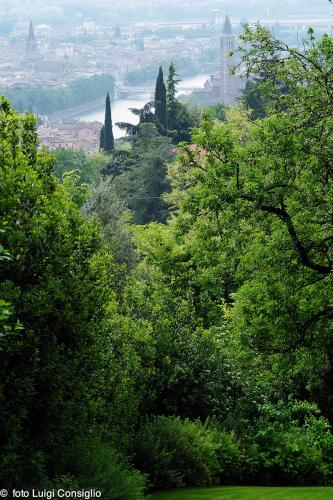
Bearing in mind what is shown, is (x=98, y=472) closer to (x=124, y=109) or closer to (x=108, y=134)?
(x=108, y=134)

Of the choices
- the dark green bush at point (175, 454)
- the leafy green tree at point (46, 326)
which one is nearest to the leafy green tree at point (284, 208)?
the dark green bush at point (175, 454)

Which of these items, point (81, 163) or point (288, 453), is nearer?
point (288, 453)

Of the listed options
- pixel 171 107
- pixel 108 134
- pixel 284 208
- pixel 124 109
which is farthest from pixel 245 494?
pixel 124 109

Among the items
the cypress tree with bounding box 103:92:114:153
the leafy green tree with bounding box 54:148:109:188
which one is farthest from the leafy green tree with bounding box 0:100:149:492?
the cypress tree with bounding box 103:92:114:153

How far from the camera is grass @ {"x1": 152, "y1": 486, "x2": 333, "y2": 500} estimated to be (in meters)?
9.73

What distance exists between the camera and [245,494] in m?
9.95

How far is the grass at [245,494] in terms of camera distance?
9.73 meters

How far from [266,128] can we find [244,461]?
476 cm

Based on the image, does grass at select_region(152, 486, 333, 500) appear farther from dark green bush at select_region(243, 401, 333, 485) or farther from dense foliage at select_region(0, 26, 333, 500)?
dark green bush at select_region(243, 401, 333, 485)

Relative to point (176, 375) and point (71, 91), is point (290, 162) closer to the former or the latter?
point (176, 375)

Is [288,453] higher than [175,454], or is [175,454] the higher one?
[175,454]

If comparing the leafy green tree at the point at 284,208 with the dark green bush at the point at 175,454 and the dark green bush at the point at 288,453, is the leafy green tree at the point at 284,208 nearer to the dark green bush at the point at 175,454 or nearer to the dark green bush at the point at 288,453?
the dark green bush at the point at 288,453

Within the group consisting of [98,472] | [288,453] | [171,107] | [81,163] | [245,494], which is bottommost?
[81,163]

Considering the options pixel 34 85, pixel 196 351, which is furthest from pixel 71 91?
pixel 196 351
